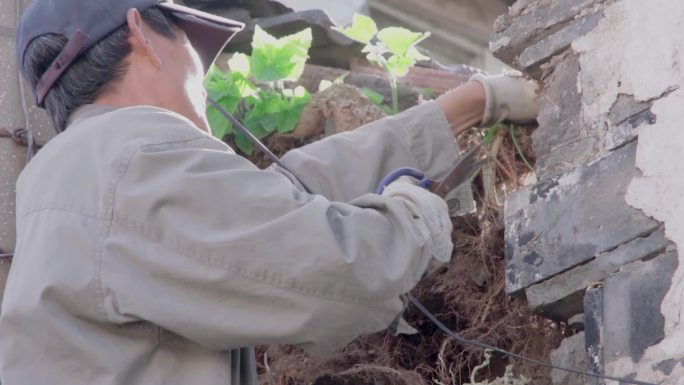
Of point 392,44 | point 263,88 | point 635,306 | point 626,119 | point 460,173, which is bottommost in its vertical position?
point 635,306

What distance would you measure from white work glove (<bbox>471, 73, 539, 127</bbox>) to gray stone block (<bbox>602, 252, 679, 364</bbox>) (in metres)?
0.77

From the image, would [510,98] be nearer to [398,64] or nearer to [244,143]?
[398,64]

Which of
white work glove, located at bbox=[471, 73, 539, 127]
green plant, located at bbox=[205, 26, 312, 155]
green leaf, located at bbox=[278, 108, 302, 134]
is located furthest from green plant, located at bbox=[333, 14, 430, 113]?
white work glove, located at bbox=[471, 73, 539, 127]

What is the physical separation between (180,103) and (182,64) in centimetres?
10

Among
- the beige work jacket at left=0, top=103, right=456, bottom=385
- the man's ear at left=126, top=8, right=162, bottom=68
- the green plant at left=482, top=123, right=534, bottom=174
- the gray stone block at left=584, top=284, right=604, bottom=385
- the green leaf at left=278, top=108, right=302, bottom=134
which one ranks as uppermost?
the man's ear at left=126, top=8, right=162, bottom=68

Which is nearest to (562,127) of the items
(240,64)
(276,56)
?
(276,56)

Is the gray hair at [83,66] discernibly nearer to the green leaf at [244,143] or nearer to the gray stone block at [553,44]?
the gray stone block at [553,44]

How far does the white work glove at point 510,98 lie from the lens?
369 cm

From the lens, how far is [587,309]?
3.10m

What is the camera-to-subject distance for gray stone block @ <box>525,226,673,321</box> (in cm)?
301

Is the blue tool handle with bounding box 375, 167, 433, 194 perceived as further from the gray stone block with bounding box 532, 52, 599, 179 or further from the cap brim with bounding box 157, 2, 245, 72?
the cap brim with bounding box 157, 2, 245, 72

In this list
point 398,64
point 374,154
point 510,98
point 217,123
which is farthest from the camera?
point 398,64

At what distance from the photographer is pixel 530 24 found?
351 cm

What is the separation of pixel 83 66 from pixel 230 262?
0.68 metres
